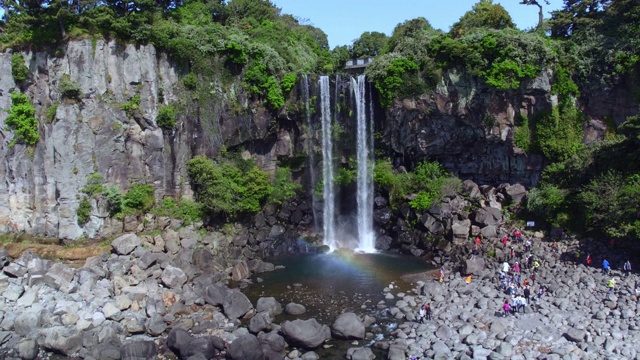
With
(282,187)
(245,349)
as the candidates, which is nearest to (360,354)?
(245,349)

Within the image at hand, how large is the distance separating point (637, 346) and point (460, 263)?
38.8 ft

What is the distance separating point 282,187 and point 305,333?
57.4 ft

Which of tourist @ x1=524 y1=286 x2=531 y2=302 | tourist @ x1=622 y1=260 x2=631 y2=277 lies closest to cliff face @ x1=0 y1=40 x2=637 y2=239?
tourist @ x1=622 y1=260 x2=631 y2=277

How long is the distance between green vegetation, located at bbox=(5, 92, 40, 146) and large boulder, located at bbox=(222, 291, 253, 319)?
17.5 m

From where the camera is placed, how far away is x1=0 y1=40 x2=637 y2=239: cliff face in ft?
102

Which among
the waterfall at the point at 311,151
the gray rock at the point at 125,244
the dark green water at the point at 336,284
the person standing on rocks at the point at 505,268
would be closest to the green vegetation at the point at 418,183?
the dark green water at the point at 336,284

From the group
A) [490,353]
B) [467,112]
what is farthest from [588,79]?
[490,353]

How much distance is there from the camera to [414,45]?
37.2 metres

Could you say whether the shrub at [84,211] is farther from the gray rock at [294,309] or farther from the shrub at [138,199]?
the gray rock at [294,309]

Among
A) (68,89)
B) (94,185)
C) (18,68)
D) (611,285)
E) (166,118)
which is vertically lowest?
(611,285)

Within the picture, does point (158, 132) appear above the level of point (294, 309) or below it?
above

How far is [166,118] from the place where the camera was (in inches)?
1297

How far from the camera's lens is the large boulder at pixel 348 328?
22.4 meters

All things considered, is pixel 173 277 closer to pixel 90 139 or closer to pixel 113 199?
pixel 113 199
